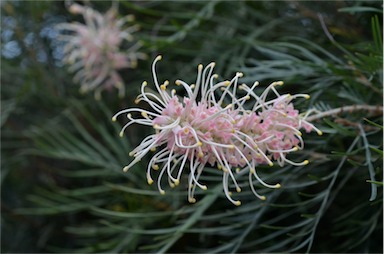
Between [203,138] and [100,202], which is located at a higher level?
[203,138]

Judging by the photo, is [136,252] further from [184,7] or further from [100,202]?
[184,7]

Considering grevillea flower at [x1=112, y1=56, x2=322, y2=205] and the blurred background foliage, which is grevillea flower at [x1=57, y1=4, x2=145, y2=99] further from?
grevillea flower at [x1=112, y1=56, x2=322, y2=205]

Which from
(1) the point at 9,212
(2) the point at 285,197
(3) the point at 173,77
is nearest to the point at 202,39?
(3) the point at 173,77

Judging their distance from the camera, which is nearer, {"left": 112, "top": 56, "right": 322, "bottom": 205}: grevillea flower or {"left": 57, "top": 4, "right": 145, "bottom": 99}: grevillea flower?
{"left": 112, "top": 56, "right": 322, "bottom": 205}: grevillea flower

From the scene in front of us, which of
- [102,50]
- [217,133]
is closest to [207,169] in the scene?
[217,133]

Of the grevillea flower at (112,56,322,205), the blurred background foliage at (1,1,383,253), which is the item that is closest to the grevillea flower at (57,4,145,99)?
the blurred background foliage at (1,1,383,253)

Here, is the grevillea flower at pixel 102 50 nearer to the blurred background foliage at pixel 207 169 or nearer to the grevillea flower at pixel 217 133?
the blurred background foliage at pixel 207 169

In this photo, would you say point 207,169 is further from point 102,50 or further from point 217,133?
point 102,50
